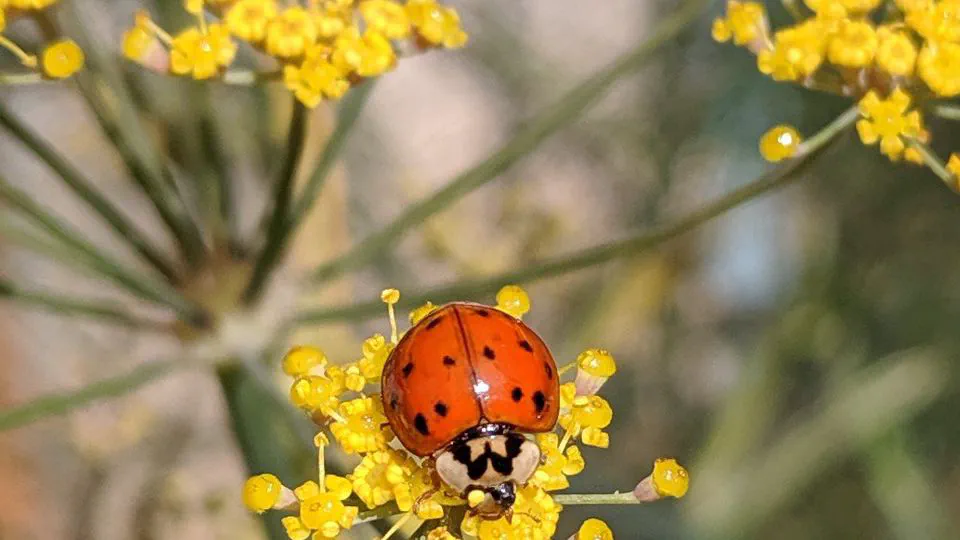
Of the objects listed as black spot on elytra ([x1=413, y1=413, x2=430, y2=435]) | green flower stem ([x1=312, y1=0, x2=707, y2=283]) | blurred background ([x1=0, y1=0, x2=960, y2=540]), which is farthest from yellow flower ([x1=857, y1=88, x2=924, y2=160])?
blurred background ([x1=0, y1=0, x2=960, y2=540])

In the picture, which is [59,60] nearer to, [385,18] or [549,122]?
[385,18]

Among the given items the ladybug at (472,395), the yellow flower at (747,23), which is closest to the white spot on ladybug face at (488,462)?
the ladybug at (472,395)

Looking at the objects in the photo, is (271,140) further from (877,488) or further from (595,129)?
(877,488)

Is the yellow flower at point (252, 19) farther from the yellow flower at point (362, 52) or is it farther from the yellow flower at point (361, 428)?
the yellow flower at point (361, 428)

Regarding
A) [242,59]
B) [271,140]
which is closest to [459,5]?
[242,59]

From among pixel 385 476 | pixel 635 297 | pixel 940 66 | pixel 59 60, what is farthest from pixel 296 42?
pixel 635 297

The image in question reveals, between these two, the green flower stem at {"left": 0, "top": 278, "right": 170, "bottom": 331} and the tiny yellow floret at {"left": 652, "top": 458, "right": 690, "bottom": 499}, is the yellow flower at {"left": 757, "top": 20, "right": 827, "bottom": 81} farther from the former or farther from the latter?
the green flower stem at {"left": 0, "top": 278, "right": 170, "bottom": 331}
